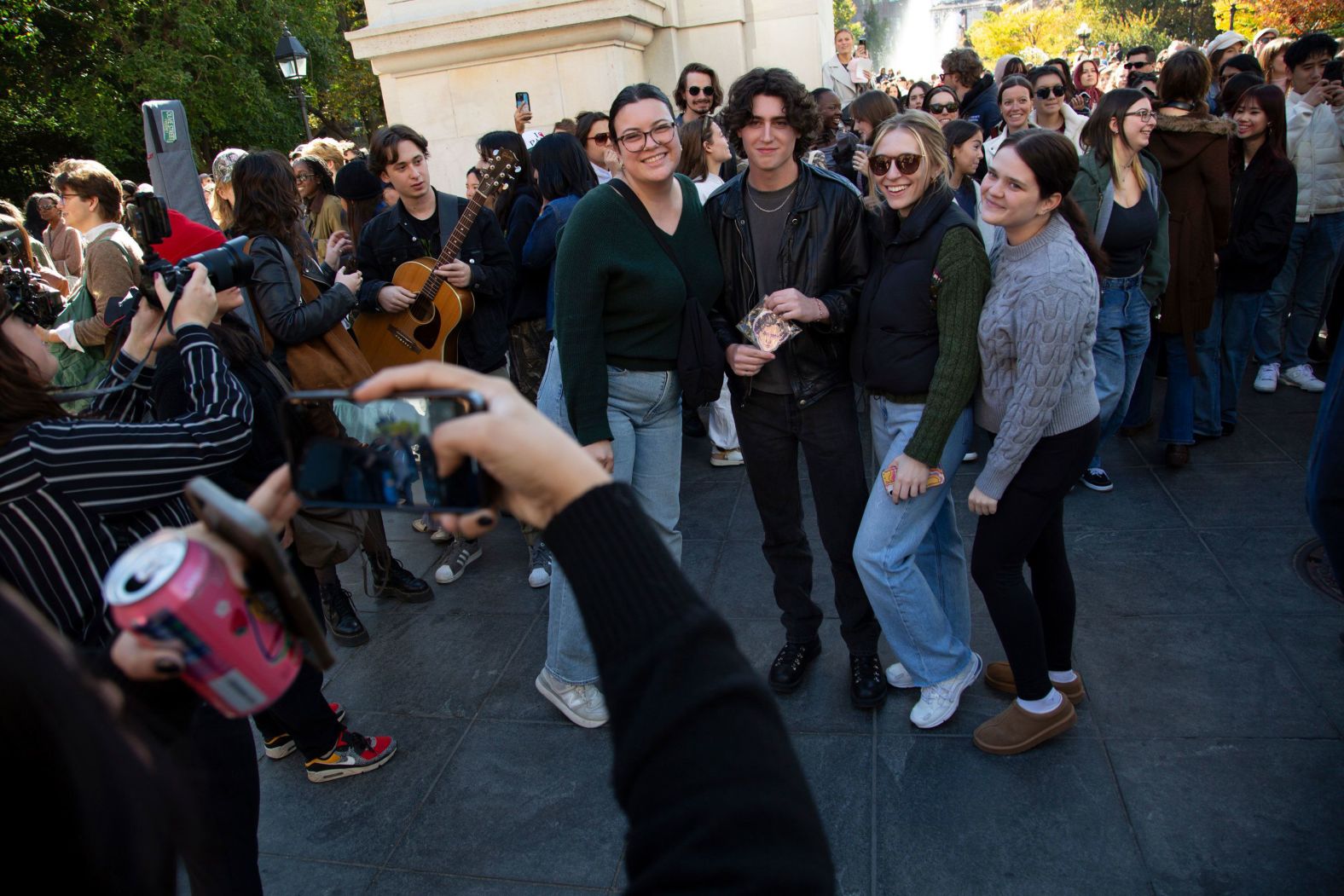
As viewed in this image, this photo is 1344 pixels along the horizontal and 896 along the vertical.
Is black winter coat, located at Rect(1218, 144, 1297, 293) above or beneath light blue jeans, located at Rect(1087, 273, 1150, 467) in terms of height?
above

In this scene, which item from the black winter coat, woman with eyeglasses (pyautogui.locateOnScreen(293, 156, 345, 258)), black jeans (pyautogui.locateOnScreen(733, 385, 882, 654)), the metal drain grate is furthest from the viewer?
woman with eyeglasses (pyautogui.locateOnScreen(293, 156, 345, 258))

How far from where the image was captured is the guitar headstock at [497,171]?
479cm

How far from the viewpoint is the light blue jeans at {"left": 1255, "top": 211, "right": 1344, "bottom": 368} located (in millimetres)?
6066

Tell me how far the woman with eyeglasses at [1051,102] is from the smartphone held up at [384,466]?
595cm

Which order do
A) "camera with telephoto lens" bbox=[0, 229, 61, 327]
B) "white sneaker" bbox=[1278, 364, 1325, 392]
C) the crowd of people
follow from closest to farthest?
the crowd of people → "camera with telephoto lens" bbox=[0, 229, 61, 327] → "white sneaker" bbox=[1278, 364, 1325, 392]

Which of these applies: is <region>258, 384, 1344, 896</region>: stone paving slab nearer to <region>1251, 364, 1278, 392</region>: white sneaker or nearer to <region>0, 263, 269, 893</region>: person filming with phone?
<region>0, 263, 269, 893</region>: person filming with phone

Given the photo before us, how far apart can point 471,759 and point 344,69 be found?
102 ft

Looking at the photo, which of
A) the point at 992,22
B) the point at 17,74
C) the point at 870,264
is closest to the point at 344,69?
the point at 17,74

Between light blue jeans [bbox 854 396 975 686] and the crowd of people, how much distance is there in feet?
0.04

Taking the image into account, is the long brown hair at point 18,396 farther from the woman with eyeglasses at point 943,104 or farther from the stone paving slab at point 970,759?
the woman with eyeglasses at point 943,104

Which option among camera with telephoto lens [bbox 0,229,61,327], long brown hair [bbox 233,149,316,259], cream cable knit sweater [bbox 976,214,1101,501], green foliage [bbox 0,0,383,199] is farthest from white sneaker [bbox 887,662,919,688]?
green foliage [bbox 0,0,383,199]

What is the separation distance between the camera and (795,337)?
125 inches

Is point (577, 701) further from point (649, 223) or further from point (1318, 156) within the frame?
point (1318, 156)

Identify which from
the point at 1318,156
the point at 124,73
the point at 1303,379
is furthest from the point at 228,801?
the point at 124,73
